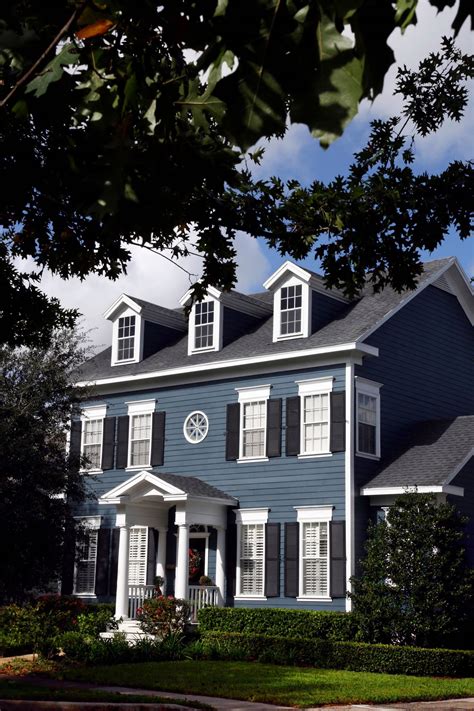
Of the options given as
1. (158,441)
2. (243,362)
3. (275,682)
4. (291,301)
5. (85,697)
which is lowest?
(275,682)

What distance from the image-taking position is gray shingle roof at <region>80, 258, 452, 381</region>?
24078 mm

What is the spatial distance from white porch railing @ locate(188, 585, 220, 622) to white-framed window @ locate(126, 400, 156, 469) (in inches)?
164

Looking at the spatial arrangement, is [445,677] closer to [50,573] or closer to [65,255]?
[50,573]

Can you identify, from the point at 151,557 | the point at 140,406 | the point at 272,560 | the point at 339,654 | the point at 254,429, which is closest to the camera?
the point at 339,654

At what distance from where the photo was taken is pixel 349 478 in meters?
22.8

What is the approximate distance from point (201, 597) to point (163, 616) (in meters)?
1.62

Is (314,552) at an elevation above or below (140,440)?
below

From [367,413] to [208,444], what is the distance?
4353mm

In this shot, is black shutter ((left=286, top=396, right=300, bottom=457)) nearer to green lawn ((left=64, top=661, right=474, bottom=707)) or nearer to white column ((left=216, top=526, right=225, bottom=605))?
white column ((left=216, top=526, right=225, bottom=605))

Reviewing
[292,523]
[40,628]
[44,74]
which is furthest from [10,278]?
[292,523]

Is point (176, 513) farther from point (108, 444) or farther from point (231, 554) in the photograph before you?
point (108, 444)

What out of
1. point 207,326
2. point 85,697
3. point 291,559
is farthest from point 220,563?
point 85,697

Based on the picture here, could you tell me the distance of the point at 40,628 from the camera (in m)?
20.9

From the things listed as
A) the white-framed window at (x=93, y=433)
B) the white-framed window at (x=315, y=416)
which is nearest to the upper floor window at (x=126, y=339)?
the white-framed window at (x=93, y=433)
